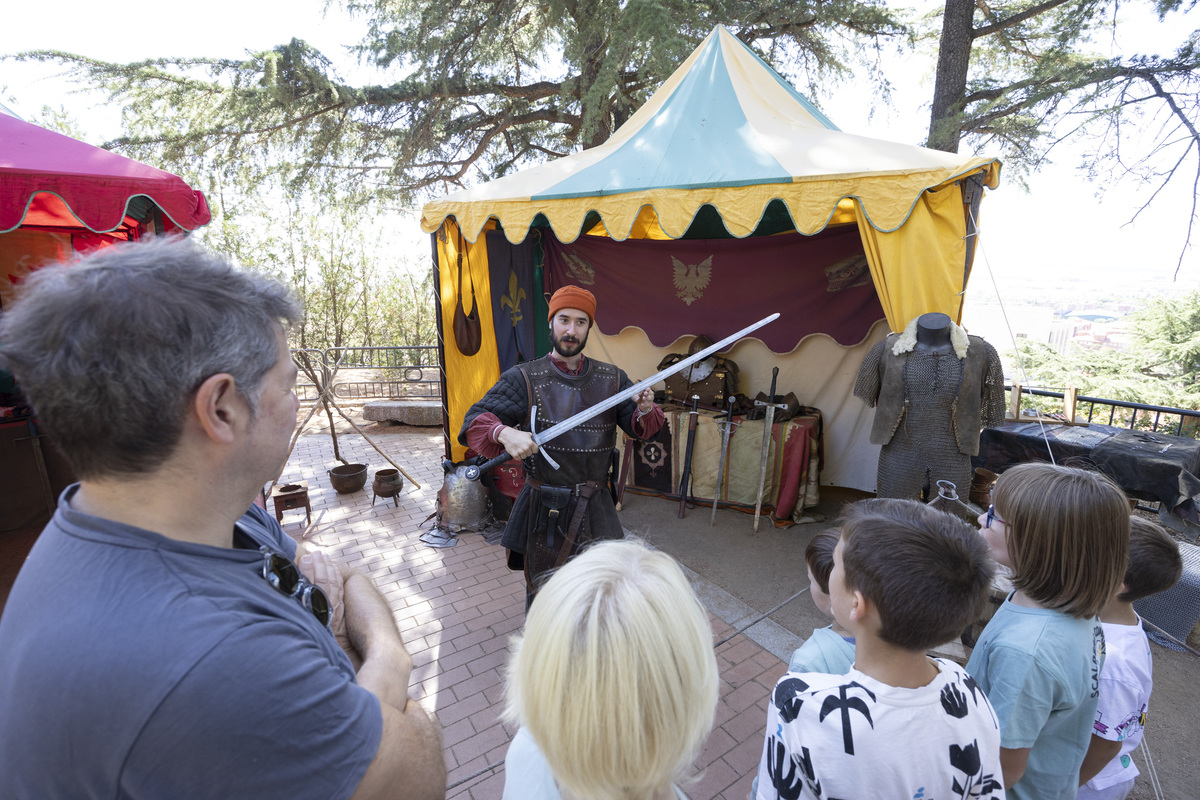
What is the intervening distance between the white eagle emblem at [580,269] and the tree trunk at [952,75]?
410cm

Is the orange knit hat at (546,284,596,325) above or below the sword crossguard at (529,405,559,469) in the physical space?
above

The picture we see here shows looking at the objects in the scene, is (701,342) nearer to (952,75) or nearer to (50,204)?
(952,75)

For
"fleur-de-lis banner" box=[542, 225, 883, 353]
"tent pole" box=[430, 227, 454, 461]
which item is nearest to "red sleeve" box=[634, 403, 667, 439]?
"tent pole" box=[430, 227, 454, 461]

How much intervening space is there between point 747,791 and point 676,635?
5.61 feet

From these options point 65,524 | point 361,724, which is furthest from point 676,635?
point 65,524

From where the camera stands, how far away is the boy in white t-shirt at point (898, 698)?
97 centimetres

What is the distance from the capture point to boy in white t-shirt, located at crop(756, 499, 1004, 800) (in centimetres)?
97

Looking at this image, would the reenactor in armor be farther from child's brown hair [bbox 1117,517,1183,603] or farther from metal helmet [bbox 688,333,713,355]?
metal helmet [bbox 688,333,713,355]

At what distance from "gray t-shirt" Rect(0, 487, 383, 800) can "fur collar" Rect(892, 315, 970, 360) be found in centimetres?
339

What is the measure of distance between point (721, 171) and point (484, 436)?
219cm

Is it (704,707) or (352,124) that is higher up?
(352,124)

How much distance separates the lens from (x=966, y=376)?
3.25 metres

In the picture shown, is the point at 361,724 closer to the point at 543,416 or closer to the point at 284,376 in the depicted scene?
the point at 284,376

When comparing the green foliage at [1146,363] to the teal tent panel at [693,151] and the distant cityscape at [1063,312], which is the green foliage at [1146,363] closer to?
the distant cityscape at [1063,312]
